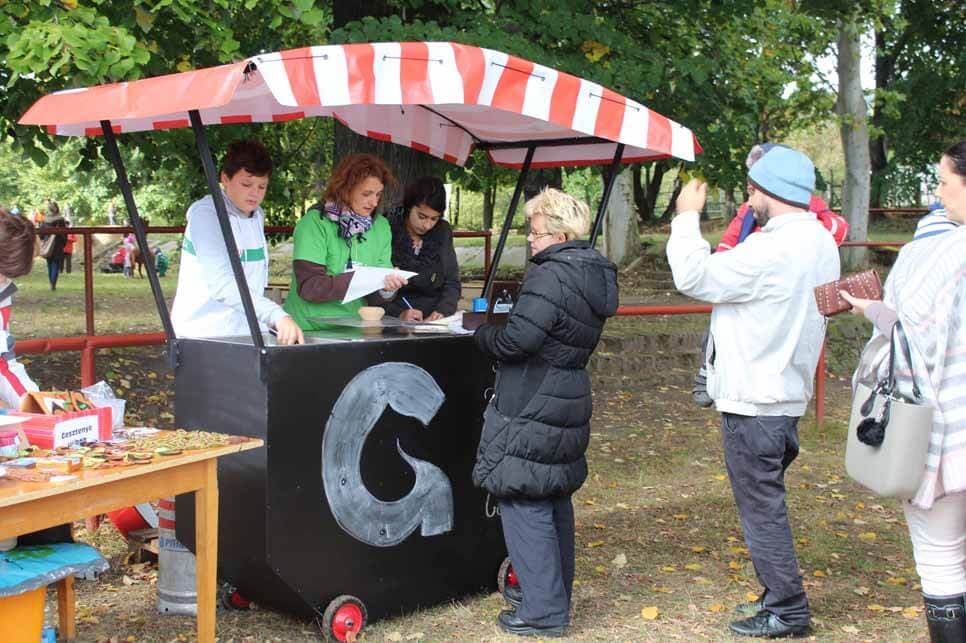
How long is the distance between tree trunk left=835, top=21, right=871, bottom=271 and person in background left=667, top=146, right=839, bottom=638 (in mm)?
13020

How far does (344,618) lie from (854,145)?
15.1 meters

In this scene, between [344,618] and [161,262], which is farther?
[161,262]

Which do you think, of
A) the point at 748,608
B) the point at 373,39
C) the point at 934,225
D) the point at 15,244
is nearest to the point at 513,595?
the point at 748,608

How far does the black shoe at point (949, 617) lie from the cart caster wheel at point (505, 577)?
1.75 metres

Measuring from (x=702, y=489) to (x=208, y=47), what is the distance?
410 cm

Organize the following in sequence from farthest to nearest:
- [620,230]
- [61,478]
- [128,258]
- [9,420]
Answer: [128,258], [620,230], [9,420], [61,478]

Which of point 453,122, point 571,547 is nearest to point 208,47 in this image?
point 453,122

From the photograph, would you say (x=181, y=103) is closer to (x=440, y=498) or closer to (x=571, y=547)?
(x=440, y=498)

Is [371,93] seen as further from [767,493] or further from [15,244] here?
[767,493]

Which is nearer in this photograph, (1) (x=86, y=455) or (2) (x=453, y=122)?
(1) (x=86, y=455)

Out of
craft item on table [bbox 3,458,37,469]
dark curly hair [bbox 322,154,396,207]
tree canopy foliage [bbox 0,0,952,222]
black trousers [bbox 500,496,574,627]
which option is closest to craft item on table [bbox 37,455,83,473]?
craft item on table [bbox 3,458,37,469]

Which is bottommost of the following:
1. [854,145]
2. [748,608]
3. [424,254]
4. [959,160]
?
[748,608]

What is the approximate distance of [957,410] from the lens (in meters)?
3.41

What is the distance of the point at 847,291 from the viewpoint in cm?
363
